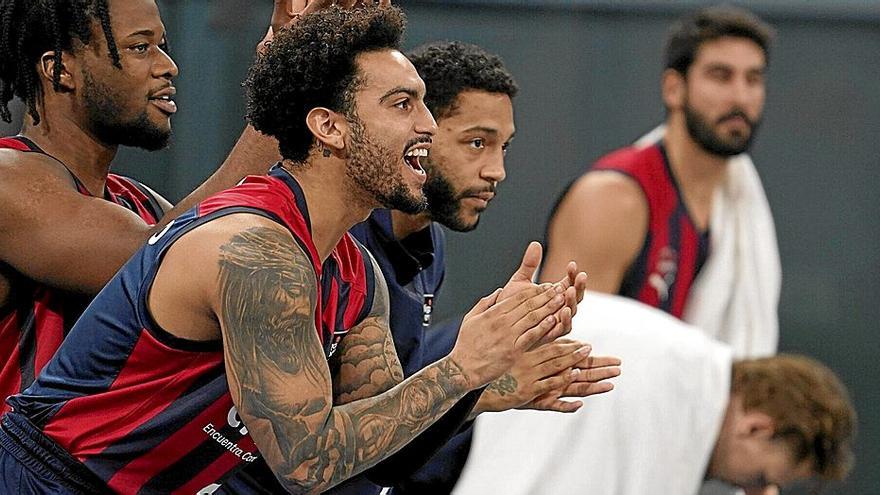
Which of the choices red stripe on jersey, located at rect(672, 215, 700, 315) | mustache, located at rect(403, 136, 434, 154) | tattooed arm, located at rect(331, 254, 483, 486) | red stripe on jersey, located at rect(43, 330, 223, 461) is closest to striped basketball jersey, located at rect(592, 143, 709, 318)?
red stripe on jersey, located at rect(672, 215, 700, 315)

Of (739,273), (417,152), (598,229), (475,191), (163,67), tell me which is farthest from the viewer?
(739,273)

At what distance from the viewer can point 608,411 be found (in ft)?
15.0

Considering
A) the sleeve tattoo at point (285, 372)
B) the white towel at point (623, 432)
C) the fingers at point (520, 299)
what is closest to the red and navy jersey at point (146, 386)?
the sleeve tattoo at point (285, 372)

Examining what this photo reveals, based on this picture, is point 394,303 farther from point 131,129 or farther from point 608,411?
point 608,411

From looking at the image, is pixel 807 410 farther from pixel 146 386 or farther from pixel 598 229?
pixel 146 386

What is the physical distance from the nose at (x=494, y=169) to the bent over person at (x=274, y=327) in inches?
25.8

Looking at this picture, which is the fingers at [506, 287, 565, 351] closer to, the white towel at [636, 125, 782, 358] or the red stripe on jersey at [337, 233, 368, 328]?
the red stripe on jersey at [337, 233, 368, 328]

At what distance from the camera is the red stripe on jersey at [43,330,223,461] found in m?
2.52

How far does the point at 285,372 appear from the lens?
2395mm

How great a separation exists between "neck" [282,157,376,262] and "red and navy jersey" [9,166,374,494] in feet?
0.08

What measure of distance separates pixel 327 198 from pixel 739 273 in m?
3.73

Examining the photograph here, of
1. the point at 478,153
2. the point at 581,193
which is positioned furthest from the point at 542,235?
the point at 478,153

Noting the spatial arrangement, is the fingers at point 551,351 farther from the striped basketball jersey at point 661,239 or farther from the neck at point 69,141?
the striped basketball jersey at point 661,239

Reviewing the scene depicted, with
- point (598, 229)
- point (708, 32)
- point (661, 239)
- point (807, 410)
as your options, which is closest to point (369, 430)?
point (807, 410)
